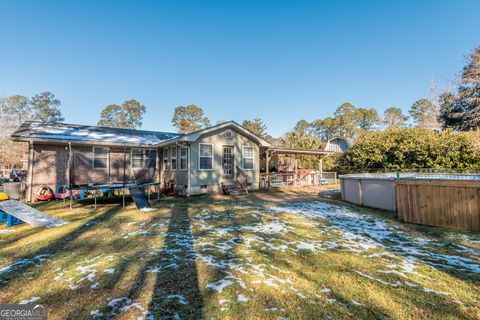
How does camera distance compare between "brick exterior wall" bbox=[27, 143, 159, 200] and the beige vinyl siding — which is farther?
the beige vinyl siding

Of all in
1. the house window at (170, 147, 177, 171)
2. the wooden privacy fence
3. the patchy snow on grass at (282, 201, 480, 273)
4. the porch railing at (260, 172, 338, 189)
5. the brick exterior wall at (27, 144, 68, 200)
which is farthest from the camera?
the porch railing at (260, 172, 338, 189)

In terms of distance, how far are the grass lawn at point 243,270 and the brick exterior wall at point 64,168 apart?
4.50 metres

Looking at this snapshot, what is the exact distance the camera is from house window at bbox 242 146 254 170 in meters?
14.1

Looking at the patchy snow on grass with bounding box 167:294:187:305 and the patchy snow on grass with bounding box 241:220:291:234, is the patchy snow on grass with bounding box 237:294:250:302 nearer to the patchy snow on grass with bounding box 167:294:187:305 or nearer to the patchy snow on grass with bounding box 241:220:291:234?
the patchy snow on grass with bounding box 167:294:187:305

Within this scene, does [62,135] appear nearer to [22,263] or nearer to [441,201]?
[22,263]

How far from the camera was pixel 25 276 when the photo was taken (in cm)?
322

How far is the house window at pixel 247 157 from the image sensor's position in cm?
1407

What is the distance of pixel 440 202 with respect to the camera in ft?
19.3

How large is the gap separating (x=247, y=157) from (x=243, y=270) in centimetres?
1098

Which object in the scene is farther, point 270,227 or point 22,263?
point 270,227

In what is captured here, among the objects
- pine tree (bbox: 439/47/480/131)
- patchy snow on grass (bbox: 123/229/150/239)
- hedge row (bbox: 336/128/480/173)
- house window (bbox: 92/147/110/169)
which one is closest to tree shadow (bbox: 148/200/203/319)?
patchy snow on grass (bbox: 123/229/150/239)

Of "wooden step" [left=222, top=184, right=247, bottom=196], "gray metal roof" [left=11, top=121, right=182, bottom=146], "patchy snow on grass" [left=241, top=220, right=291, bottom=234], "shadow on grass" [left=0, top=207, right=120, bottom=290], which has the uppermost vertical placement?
"gray metal roof" [left=11, top=121, right=182, bottom=146]

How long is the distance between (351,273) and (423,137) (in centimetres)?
1622

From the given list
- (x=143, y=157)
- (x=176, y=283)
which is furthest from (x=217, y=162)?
(x=176, y=283)
